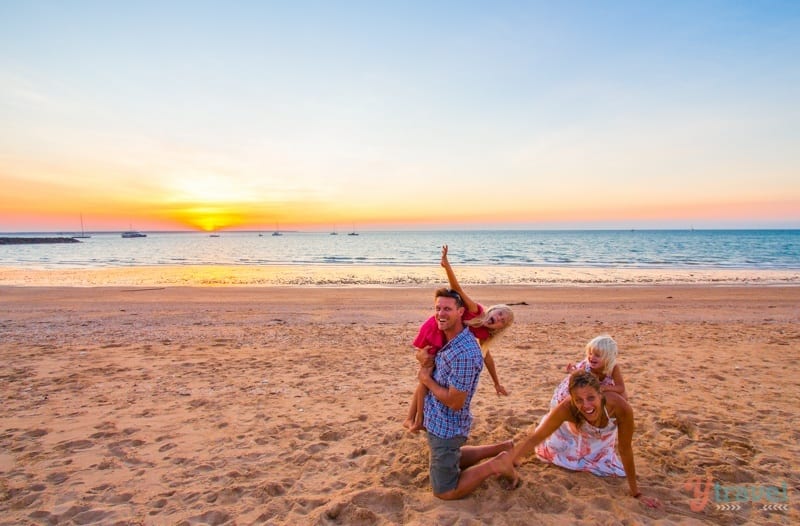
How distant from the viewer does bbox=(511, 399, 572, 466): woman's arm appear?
3824 mm

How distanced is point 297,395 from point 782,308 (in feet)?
49.7

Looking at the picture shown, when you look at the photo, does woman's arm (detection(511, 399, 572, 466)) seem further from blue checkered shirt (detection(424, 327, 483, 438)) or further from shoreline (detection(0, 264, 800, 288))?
shoreline (detection(0, 264, 800, 288))

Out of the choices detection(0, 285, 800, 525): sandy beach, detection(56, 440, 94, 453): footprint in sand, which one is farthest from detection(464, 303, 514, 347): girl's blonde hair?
detection(56, 440, 94, 453): footprint in sand

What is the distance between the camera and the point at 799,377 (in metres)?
6.84

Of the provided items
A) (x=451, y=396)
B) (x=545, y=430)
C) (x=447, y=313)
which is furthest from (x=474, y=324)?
(x=545, y=430)

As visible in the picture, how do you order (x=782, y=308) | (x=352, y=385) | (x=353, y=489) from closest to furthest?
1. (x=353, y=489)
2. (x=352, y=385)
3. (x=782, y=308)

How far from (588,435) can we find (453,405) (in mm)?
1517

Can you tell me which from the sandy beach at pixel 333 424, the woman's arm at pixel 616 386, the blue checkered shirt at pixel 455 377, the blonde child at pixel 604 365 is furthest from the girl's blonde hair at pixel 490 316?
the sandy beach at pixel 333 424

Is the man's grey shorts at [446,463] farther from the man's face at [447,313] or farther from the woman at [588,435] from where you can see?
the man's face at [447,313]

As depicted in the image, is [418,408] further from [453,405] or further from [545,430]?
[545,430]

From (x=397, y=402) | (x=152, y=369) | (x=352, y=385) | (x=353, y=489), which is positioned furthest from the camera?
(x=152, y=369)

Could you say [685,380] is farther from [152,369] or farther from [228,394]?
[152,369]

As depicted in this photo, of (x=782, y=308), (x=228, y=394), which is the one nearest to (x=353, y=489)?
(x=228, y=394)

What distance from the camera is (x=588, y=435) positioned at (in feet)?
13.4
